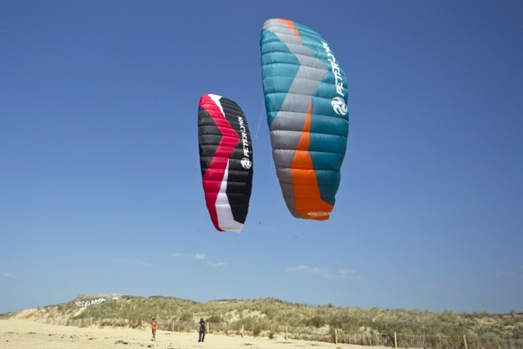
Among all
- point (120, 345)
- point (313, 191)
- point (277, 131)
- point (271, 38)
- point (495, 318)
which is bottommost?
point (120, 345)

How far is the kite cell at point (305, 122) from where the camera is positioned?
466 inches

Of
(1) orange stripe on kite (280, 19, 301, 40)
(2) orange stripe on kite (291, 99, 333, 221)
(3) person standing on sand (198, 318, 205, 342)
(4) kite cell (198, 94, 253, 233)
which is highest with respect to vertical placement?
(1) orange stripe on kite (280, 19, 301, 40)

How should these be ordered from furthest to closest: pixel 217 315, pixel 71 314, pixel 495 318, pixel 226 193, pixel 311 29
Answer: pixel 71 314, pixel 217 315, pixel 495 318, pixel 226 193, pixel 311 29

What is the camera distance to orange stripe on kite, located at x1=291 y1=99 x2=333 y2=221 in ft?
38.8

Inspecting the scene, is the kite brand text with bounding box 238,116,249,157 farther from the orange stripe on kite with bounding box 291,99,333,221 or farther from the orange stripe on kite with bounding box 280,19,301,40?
the orange stripe on kite with bounding box 291,99,333,221

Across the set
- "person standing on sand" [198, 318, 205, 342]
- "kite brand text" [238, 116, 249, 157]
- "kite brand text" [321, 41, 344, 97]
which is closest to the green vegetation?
"person standing on sand" [198, 318, 205, 342]

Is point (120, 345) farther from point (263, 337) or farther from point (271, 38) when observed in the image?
point (271, 38)

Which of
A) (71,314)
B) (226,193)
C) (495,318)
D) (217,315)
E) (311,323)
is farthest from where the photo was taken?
(71,314)

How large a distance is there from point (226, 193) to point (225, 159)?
1.42 metres

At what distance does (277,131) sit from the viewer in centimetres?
1180

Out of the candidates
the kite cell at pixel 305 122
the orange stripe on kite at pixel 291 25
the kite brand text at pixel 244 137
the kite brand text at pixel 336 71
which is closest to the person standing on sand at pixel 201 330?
the kite brand text at pixel 244 137

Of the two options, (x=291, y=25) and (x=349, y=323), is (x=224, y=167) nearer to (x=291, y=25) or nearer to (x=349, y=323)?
(x=291, y=25)

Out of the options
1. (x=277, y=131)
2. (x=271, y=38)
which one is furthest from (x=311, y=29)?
(x=277, y=131)

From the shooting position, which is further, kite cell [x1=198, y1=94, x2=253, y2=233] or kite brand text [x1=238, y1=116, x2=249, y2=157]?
kite brand text [x1=238, y1=116, x2=249, y2=157]
